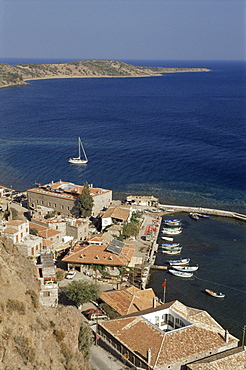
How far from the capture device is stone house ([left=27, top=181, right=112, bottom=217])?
4662 cm

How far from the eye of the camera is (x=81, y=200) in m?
45.2

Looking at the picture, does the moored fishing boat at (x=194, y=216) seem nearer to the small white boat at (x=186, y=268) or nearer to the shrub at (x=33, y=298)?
the small white boat at (x=186, y=268)

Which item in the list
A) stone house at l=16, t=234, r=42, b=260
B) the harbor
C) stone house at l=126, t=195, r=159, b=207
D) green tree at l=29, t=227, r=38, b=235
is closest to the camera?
the harbor

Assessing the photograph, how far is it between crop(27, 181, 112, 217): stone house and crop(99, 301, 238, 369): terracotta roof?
2330 cm

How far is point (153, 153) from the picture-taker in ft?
249

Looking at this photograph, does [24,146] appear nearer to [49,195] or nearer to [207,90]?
[49,195]

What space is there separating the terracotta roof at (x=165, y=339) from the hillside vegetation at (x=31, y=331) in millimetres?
2949

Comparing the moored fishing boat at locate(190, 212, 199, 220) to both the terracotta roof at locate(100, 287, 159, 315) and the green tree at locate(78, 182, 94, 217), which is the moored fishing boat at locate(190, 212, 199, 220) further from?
the terracotta roof at locate(100, 287, 159, 315)

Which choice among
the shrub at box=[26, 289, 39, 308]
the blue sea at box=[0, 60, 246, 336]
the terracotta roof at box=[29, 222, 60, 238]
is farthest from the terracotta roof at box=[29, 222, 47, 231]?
the shrub at box=[26, 289, 39, 308]

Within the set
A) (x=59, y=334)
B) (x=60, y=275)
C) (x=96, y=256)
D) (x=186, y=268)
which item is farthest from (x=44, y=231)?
(x=59, y=334)

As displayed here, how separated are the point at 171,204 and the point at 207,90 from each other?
13087 cm

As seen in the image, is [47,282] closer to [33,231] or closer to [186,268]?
[33,231]

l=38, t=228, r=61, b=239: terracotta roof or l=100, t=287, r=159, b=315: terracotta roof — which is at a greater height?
l=38, t=228, r=61, b=239: terracotta roof

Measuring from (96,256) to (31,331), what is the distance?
18.0m
